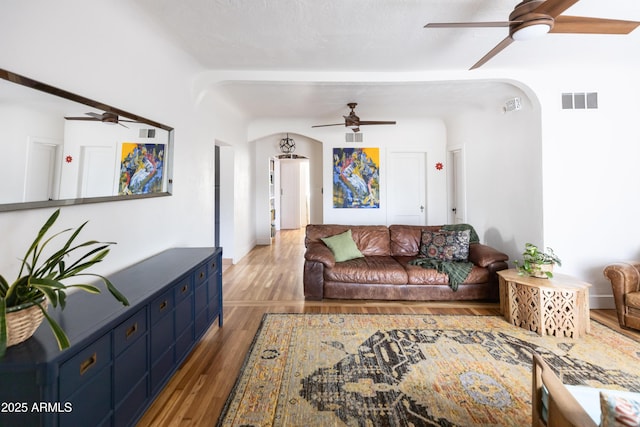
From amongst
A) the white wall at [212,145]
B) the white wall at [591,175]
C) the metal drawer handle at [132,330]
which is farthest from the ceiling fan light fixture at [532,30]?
the metal drawer handle at [132,330]

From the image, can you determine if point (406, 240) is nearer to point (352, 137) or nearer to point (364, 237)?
point (364, 237)

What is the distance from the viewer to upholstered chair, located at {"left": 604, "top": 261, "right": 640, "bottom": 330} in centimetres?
266

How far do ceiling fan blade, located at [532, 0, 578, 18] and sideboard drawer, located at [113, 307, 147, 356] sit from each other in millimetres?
2852

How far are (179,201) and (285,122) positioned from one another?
126 inches

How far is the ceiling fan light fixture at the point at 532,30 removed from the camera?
1735mm

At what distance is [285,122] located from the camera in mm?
5699

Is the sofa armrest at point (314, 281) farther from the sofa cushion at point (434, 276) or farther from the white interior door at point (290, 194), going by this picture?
the white interior door at point (290, 194)

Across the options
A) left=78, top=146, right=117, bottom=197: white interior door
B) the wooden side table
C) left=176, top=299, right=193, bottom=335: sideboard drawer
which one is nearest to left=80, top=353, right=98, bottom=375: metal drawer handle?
left=176, top=299, right=193, bottom=335: sideboard drawer

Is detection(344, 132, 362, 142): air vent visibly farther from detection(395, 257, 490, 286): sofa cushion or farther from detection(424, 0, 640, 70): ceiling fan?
detection(424, 0, 640, 70): ceiling fan

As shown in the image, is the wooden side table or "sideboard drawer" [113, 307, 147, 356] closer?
"sideboard drawer" [113, 307, 147, 356]

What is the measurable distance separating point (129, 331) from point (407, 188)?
5337 millimetres

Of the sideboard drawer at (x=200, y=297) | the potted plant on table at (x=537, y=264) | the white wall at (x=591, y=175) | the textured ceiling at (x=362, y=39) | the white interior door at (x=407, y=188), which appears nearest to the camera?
the textured ceiling at (x=362, y=39)

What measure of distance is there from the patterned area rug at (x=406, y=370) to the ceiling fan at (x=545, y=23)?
2.30 meters

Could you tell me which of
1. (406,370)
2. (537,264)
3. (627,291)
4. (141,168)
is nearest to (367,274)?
(406,370)
